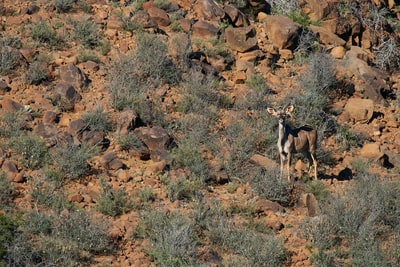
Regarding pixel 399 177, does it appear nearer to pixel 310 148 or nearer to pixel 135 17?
pixel 310 148

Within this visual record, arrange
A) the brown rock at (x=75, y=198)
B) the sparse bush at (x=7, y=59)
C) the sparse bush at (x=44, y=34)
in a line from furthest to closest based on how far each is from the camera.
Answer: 1. the sparse bush at (x=44, y=34)
2. the sparse bush at (x=7, y=59)
3. the brown rock at (x=75, y=198)

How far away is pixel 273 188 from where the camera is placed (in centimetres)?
1356

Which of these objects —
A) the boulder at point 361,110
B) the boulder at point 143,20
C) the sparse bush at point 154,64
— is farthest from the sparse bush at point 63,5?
the boulder at point 361,110

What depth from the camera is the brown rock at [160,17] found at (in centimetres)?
1894

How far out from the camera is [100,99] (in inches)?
620

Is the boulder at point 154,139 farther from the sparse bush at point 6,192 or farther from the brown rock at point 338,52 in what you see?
the brown rock at point 338,52

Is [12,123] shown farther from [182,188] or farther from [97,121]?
[182,188]

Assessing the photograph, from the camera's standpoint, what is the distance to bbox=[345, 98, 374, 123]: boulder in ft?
57.9

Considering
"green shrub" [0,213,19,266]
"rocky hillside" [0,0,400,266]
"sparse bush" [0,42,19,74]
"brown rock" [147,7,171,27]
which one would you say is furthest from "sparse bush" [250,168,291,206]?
"brown rock" [147,7,171,27]

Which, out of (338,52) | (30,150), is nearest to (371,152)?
(338,52)

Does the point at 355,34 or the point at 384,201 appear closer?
the point at 384,201

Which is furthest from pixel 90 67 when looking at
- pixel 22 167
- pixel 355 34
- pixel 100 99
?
pixel 355 34

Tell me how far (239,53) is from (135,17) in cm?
273

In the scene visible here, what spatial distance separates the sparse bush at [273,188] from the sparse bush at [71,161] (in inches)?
123
